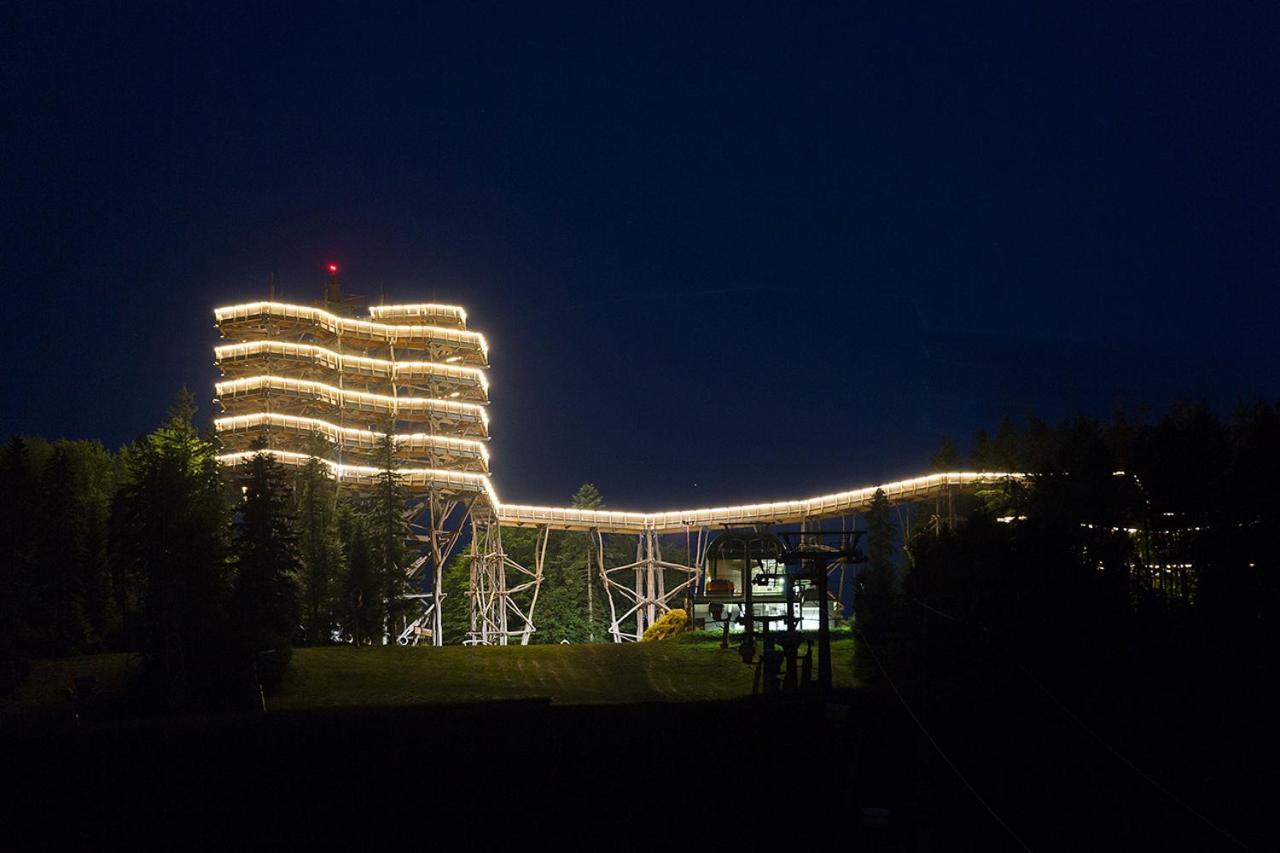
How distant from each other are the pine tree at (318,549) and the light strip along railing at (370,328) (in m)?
15.8

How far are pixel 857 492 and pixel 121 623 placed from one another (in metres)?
47.5

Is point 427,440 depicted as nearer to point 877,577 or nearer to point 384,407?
point 384,407

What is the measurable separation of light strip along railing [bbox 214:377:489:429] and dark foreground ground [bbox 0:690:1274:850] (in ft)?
195

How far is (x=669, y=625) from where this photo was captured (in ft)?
242

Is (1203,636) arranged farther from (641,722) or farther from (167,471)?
(167,471)

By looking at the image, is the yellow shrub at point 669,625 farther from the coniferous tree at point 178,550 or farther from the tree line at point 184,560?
the coniferous tree at point 178,550

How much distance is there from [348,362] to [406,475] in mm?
15125

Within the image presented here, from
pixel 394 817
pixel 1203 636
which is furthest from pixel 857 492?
pixel 394 817

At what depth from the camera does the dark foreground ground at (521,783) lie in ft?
80.4

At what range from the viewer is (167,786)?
25703 millimetres

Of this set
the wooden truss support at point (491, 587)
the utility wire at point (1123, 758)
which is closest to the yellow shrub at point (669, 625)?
the wooden truss support at point (491, 587)

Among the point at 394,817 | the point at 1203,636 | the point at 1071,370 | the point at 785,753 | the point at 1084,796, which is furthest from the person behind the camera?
the point at 1071,370

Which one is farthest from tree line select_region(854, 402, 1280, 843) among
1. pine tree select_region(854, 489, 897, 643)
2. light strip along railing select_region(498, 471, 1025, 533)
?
light strip along railing select_region(498, 471, 1025, 533)

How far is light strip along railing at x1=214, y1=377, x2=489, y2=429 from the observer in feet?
289
